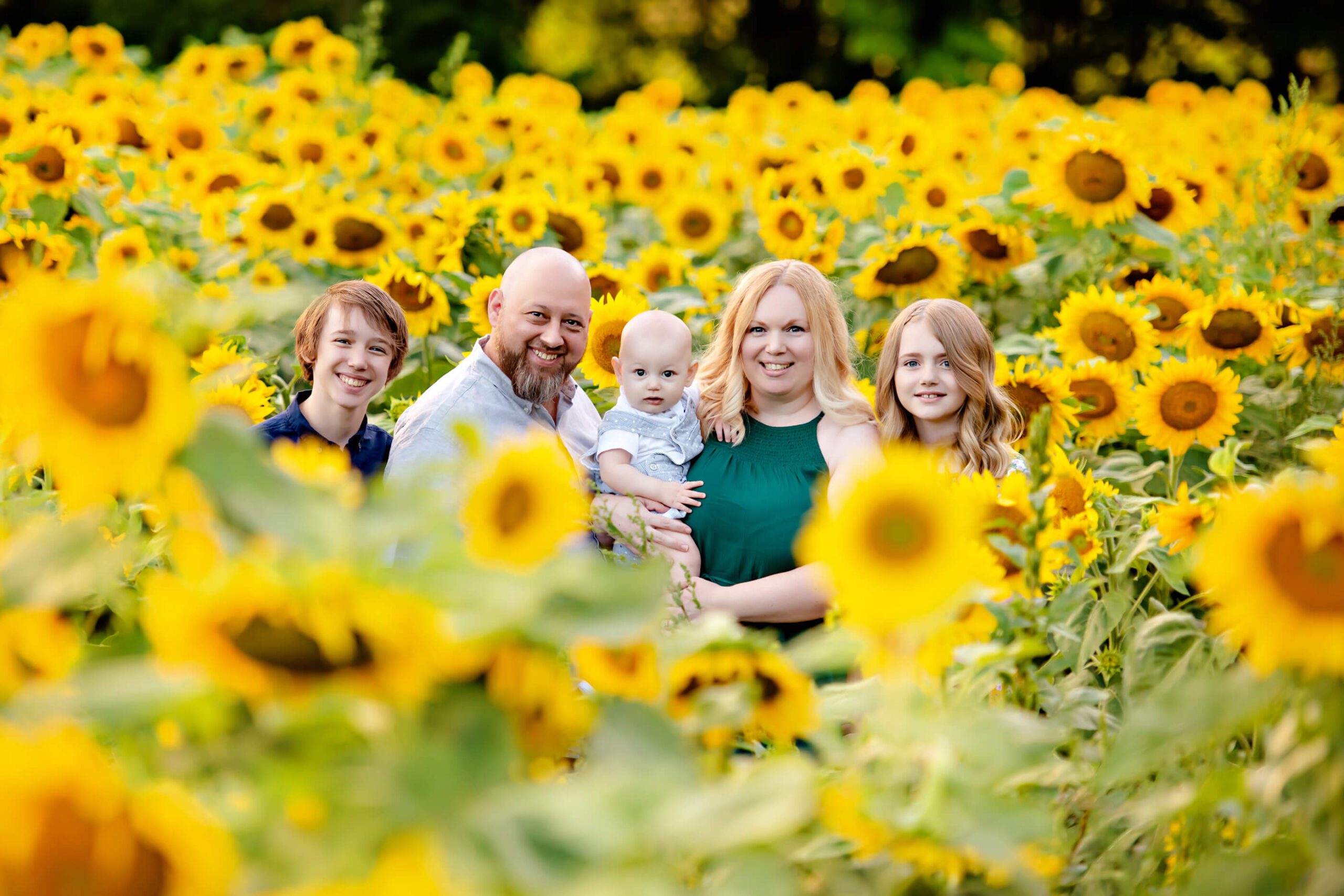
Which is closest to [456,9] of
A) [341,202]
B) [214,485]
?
[341,202]

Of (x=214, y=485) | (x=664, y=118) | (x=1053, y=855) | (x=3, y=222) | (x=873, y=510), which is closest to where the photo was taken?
(x=214, y=485)

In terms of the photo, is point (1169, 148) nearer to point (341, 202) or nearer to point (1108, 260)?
point (1108, 260)

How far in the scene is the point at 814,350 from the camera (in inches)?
110

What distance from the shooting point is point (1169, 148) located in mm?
5469

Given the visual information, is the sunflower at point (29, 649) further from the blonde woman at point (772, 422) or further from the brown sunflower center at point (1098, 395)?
the brown sunflower center at point (1098, 395)

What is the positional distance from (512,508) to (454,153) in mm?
3944

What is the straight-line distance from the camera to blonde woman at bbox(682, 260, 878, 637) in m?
2.70

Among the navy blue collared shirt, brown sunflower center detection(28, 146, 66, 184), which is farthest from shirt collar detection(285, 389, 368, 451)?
brown sunflower center detection(28, 146, 66, 184)

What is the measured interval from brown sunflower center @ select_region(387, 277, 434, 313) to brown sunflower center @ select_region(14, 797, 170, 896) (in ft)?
8.83

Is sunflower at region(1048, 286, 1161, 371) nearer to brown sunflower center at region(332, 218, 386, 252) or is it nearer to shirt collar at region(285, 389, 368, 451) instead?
shirt collar at region(285, 389, 368, 451)

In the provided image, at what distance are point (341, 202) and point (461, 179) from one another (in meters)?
0.92

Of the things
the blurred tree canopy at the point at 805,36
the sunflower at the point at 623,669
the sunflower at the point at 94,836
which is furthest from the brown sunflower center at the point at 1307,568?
the blurred tree canopy at the point at 805,36

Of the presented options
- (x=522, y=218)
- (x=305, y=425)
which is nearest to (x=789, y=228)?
(x=522, y=218)

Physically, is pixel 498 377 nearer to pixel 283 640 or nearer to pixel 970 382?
pixel 970 382
